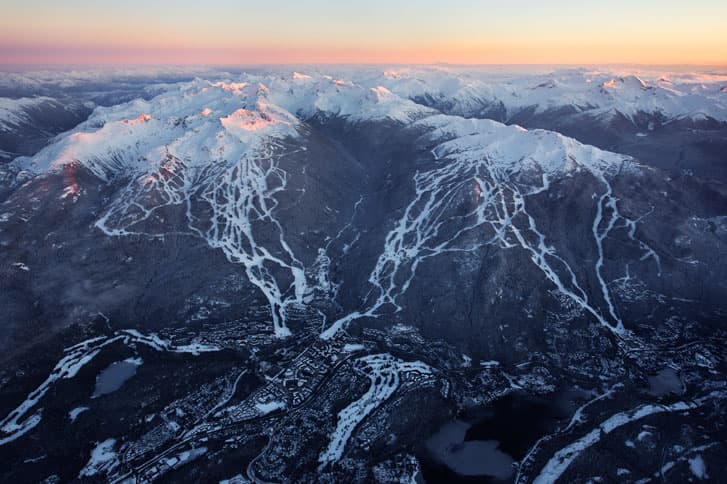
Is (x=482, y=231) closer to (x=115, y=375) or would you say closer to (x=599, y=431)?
(x=599, y=431)

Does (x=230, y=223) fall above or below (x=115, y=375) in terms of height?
above

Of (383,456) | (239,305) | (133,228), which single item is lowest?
(383,456)

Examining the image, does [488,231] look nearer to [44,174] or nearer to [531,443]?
[531,443]

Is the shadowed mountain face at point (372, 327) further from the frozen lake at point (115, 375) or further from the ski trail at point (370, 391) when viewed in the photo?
the frozen lake at point (115, 375)

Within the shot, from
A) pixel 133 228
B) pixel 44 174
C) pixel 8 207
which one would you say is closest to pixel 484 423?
pixel 133 228

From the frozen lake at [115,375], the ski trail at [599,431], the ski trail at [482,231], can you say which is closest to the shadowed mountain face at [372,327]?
the ski trail at [599,431]

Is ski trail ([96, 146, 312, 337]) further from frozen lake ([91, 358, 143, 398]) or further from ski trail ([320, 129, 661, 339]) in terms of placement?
frozen lake ([91, 358, 143, 398])

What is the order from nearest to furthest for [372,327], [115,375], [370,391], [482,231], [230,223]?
[370,391] → [115,375] → [372,327] → [482,231] → [230,223]

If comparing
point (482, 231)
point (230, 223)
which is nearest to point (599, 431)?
point (482, 231)
